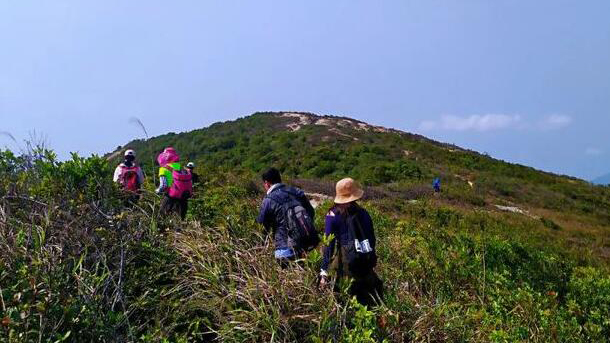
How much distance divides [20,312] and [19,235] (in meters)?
0.99

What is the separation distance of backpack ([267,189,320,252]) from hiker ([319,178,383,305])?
0.43m

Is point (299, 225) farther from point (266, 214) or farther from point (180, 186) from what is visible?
point (180, 186)

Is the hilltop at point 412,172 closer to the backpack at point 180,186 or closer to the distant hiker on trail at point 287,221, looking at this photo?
the backpack at point 180,186

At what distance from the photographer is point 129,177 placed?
21.4 feet

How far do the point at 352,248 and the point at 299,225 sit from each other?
2.35ft

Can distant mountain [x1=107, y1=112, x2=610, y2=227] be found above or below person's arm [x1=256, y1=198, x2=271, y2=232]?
above

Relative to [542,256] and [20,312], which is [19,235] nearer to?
[20,312]

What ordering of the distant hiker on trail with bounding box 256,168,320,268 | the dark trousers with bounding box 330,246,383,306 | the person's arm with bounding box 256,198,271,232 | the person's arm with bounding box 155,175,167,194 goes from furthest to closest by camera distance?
1. the person's arm with bounding box 155,175,167,194
2. the person's arm with bounding box 256,198,271,232
3. the distant hiker on trail with bounding box 256,168,320,268
4. the dark trousers with bounding box 330,246,383,306

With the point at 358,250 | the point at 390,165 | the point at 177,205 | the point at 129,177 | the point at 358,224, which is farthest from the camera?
the point at 390,165

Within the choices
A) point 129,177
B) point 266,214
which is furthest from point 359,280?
point 129,177

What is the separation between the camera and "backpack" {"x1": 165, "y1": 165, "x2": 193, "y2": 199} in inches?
262

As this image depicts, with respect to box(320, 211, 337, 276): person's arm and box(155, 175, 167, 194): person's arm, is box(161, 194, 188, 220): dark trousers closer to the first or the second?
box(155, 175, 167, 194): person's arm

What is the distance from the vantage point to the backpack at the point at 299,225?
4773mm

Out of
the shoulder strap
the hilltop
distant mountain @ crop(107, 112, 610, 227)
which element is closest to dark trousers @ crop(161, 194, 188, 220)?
the shoulder strap
